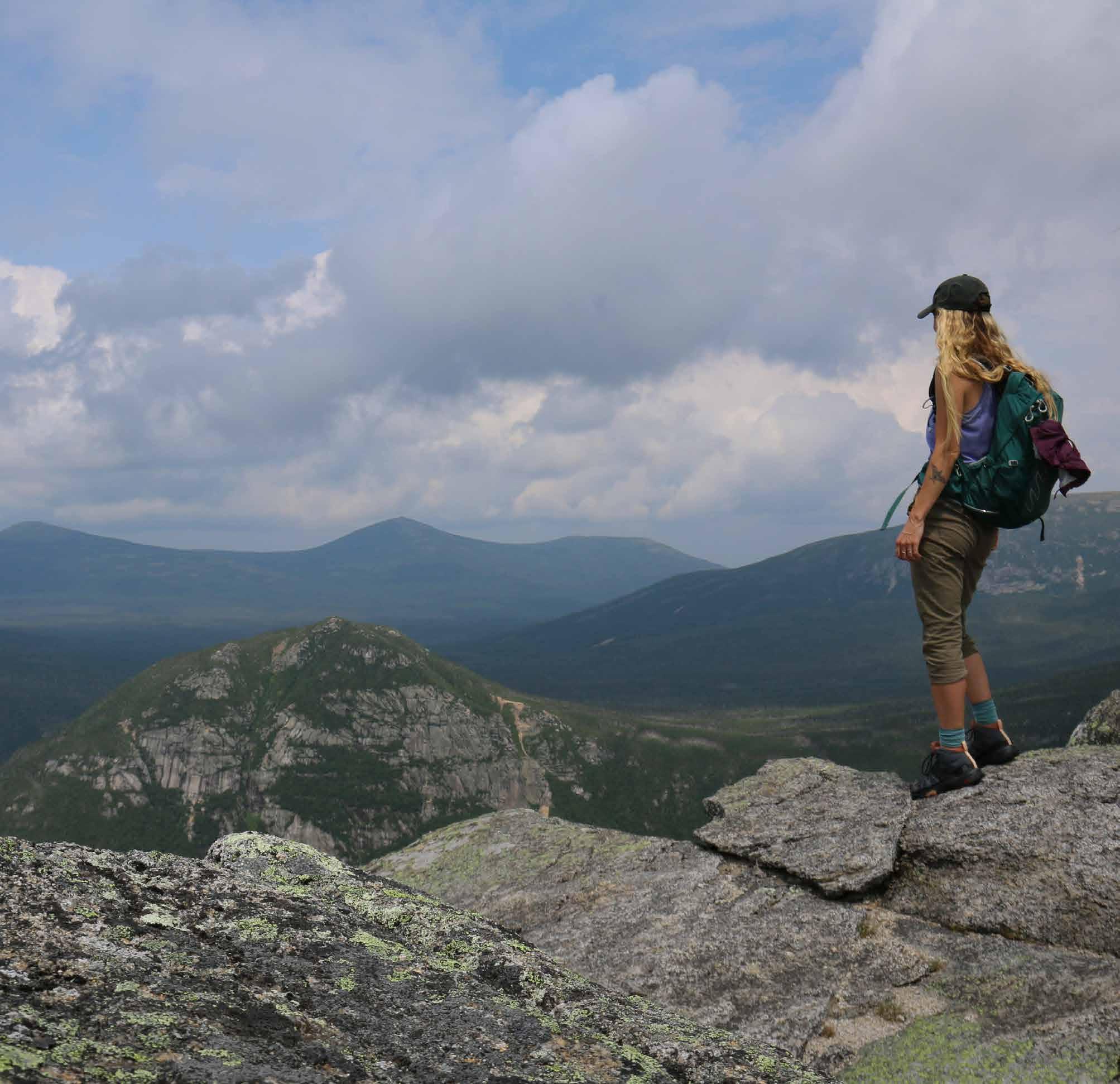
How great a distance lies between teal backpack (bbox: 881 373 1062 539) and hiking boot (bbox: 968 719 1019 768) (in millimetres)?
3772

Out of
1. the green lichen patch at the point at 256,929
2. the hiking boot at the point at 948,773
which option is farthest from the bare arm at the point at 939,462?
the green lichen patch at the point at 256,929

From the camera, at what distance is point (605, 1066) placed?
5094mm

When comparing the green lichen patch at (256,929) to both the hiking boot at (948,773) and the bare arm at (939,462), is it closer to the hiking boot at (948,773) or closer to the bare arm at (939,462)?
the bare arm at (939,462)

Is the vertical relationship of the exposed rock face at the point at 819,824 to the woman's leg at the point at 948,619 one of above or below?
below

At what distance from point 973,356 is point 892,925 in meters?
8.11

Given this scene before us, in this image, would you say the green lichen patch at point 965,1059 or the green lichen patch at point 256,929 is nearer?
the green lichen patch at point 256,929

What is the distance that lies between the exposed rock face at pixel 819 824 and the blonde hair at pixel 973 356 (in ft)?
19.8

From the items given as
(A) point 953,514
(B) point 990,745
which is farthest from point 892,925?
(A) point 953,514

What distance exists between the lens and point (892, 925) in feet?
33.9

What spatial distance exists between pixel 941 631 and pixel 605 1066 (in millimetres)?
9391

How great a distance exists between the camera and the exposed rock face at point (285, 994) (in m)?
4.14

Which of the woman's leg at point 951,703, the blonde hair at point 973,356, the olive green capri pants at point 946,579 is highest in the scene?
the blonde hair at point 973,356

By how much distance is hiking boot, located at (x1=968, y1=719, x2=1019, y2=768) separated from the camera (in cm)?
1327

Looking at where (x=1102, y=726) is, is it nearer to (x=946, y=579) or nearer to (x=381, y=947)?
(x=946, y=579)
